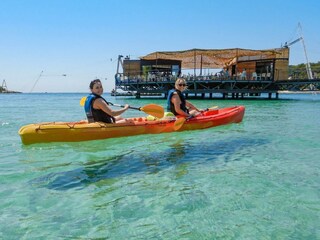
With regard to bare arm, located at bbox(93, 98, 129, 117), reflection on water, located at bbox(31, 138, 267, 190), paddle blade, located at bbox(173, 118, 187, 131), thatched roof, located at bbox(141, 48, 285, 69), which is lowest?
reflection on water, located at bbox(31, 138, 267, 190)

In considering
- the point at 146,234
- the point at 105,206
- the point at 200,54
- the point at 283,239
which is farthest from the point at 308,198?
the point at 200,54

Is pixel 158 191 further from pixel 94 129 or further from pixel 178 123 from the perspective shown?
pixel 178 123

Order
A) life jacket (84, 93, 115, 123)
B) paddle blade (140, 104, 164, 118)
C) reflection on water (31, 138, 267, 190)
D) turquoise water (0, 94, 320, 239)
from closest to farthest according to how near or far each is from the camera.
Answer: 1. turquoise water (0, 94, 320, 239)
2. reflection on water (31, 138, 267, 190)
3. life jacket (84, 93, 115, 123)
4. paddle blade (140, 104, 164, 118)

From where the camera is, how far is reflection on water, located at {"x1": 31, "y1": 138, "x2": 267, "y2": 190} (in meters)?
5.30

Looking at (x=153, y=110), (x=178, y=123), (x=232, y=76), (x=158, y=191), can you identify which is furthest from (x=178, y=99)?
(x=232, y=76)

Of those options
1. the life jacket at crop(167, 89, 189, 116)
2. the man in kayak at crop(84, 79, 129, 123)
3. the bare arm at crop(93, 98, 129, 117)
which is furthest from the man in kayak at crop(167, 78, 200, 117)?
the bare arm at crop(93, 98, 129, 117)

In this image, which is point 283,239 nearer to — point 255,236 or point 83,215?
point 255,236

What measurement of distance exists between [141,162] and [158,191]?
6.28 feet

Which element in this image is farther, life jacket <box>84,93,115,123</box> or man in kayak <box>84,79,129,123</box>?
life jacket <box>84,93,115,123</box>

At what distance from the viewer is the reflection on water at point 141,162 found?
5305 millimetres

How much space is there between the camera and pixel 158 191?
188 inches

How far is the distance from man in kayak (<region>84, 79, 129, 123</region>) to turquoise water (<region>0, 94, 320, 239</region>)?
2.10 feet

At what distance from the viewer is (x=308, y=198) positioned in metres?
4.56

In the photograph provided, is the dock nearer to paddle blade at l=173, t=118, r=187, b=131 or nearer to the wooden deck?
the wooden deck
